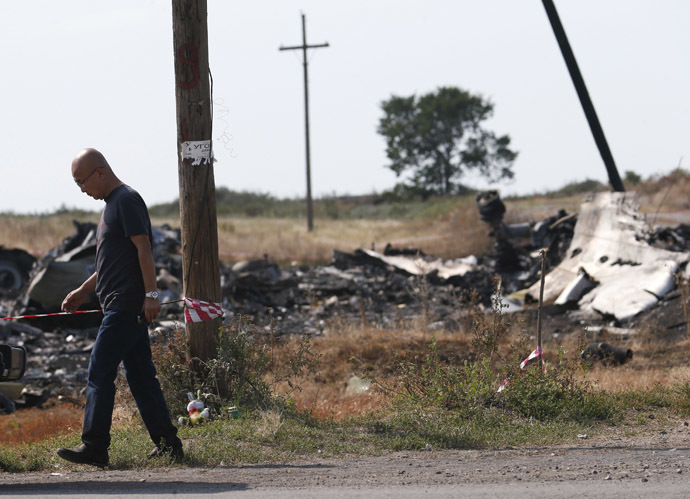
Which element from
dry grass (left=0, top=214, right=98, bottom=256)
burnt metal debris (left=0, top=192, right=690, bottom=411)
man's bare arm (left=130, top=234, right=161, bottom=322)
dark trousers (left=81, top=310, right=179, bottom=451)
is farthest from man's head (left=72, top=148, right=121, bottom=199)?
dry grass (left=0, top=214, right=98, bottom=256)

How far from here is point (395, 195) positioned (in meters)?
64.4

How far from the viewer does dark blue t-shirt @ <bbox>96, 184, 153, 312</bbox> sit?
18.1 ft

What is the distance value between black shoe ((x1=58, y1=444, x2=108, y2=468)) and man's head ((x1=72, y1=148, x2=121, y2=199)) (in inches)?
66.6

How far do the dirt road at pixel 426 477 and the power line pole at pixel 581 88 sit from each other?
982 cm

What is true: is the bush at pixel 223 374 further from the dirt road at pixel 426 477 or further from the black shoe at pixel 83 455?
the black shoe at pixel 83 455

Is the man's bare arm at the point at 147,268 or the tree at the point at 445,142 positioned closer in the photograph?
the man's bare arm at the point at 147,268

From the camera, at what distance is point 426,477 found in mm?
5227

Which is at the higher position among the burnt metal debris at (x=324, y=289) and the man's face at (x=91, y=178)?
the man's face at (x=91, y=178)

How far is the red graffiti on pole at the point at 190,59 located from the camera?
700 centimetres

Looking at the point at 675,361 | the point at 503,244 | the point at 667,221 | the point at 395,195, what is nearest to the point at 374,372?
the point at 675,361

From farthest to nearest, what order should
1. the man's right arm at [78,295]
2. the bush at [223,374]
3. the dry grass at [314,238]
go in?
1. the dry grass at [314,238]
2. the bush at [223,374]
3. the man's right arm at [78,295]

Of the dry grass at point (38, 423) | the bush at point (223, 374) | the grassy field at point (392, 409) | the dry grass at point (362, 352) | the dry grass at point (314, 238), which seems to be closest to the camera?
the grassy field at point (392, 409)

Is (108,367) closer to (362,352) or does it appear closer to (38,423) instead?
(38,423)

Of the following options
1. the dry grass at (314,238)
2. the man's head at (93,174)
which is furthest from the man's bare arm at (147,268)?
the dry grass at (314,238)
